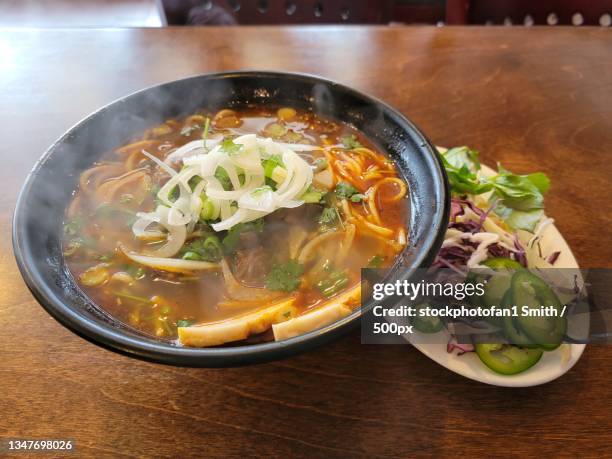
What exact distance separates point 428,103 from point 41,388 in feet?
6.40

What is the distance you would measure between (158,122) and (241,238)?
0.71 metres

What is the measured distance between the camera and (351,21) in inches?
134

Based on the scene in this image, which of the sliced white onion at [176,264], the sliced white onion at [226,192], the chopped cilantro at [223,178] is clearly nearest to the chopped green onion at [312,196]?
the sliced white onion at [226,192]

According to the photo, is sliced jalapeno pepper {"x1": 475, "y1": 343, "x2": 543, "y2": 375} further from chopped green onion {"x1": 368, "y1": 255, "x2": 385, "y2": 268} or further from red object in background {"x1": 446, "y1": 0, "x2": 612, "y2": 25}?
red object in background {"x1": 446, "y1": 0, "x2": 612, "y2": 25}

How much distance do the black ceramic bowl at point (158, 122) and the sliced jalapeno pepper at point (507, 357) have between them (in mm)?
339

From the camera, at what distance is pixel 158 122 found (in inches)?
73.9

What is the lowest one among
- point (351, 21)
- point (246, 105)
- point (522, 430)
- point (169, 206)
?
point (522, 430)

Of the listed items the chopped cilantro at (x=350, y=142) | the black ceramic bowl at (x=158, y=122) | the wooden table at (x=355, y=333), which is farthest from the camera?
the chopped cilantro at (x=350, y=142)

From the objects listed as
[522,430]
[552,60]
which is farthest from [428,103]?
[522,430]

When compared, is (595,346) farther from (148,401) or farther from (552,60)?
(552,60)

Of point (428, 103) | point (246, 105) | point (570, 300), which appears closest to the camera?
point (570, 300)

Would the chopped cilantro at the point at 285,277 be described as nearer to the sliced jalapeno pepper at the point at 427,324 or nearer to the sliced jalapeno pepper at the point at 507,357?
the sliced jalapeno pepper at the point at 427,324

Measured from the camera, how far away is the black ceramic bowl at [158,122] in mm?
1035

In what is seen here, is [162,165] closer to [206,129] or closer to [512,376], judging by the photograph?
[206,129]
